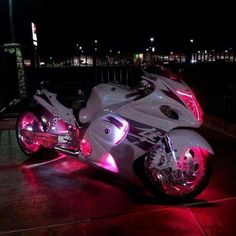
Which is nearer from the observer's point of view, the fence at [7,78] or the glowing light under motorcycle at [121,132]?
the glowing light under motorcycle at [121,132]

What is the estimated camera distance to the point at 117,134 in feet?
15.7

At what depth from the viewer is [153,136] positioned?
180 inches

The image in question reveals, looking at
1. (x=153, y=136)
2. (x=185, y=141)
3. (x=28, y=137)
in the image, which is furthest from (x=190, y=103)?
(x=28, y=137)

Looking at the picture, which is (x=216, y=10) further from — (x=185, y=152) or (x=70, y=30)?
(x=185, y=152)

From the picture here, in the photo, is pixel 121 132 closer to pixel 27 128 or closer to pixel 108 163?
pixel 108 163

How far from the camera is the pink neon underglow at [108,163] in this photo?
489cm

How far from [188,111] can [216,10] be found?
43.4 metres

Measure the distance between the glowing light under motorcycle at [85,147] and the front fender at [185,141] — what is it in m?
1.07

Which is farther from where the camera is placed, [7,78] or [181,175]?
[7,78]

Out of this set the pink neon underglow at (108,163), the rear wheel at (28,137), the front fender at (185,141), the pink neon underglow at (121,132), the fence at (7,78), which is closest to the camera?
the front fender at (185,141)

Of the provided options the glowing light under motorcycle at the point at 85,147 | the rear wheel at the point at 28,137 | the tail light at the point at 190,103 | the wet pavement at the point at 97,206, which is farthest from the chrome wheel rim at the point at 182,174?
the rear wheel at the point at 28,137

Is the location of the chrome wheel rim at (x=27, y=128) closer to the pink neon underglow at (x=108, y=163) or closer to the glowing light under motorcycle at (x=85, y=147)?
the glowing light under motorcycle at (x=85, y=147)

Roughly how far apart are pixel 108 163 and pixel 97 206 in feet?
1.82

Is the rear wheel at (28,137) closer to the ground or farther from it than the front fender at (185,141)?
closer to the ground
